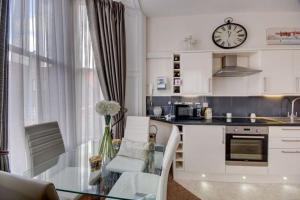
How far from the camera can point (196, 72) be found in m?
3.24

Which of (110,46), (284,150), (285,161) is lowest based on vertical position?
(285,161)

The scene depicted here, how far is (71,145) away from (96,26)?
5.79ft

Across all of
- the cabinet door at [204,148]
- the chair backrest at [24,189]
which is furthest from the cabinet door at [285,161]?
the chair backrest at [24,189]

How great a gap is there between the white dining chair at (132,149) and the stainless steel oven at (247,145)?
4.03 feet

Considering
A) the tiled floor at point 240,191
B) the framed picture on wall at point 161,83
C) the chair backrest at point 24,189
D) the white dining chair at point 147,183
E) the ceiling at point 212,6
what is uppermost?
the ceiling at point 212,6

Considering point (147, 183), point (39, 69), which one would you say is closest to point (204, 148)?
point (147, 183)

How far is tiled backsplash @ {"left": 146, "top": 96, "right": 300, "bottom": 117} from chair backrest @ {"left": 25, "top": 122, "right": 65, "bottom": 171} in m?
1.99

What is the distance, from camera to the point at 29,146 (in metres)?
1.76

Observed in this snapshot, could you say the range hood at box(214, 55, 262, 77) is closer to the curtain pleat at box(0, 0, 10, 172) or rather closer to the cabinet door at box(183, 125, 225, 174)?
the cabinet door at box(183, 125, 225, 174)

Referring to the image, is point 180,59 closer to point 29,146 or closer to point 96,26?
point 96,26

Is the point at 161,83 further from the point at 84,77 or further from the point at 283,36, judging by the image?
the point at 283,36

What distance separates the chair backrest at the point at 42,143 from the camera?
1766 mm

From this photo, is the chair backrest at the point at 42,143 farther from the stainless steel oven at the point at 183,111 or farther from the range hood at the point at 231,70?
the range hood at the point at 231,70

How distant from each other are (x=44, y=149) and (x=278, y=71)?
132 inches
